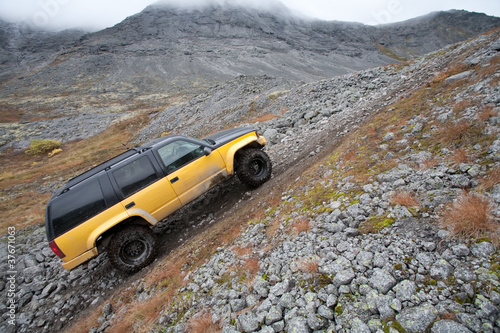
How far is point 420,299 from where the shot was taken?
216cm

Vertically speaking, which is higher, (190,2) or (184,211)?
(190,2)

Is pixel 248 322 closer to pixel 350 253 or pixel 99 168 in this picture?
pixel 350 253

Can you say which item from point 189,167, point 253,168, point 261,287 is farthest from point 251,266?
point 253,168

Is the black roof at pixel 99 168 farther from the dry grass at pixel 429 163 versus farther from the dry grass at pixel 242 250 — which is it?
the dry grass at pixel 429 163

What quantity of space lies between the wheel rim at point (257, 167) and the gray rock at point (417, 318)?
5.09 meters

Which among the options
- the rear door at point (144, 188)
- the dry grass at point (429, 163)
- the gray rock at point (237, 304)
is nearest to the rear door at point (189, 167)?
the rear door at point (144, 188)

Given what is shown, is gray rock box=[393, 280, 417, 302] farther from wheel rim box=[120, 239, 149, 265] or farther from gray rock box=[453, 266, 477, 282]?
wheel rim box=[120, 239, 149, 265]

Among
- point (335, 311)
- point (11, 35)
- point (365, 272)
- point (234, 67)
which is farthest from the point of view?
point (11, 35)

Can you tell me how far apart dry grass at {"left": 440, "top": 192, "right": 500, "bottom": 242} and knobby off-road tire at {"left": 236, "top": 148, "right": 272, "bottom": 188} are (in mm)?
4514

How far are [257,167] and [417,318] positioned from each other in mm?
5356

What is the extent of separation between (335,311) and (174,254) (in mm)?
3972

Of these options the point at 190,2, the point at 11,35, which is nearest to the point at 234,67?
the point at 190,2

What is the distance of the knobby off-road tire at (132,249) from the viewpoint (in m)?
5.16

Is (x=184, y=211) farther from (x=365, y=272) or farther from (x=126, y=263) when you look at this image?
(x=365, y=272)
